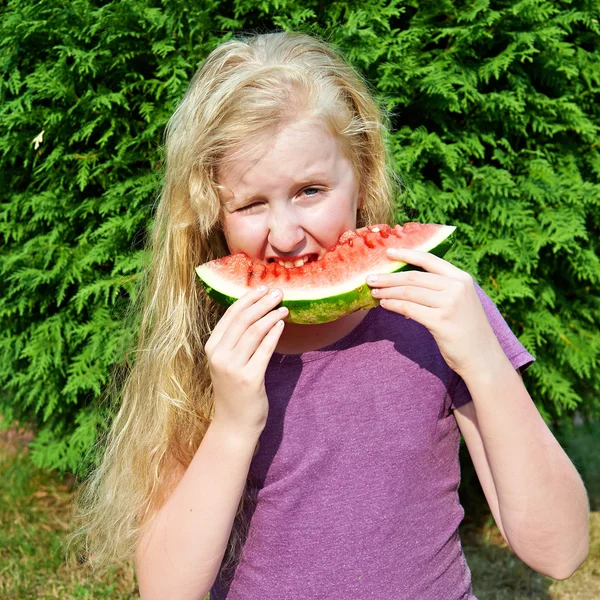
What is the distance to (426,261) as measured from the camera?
6.52 feet

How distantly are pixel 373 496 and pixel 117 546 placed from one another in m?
0.92

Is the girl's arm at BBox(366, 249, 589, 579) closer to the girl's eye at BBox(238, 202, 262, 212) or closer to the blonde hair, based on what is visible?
the girl's eye at BBox(238, 202, 262, 212)

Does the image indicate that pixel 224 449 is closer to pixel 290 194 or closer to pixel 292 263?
pixel 292 263

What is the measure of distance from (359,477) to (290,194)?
0.91 m

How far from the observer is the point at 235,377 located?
1.97 metres

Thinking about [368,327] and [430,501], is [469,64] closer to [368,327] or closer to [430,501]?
[368,327]

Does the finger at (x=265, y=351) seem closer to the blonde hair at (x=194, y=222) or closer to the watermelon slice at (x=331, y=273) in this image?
the watermelon slice at (x=331, y=273)

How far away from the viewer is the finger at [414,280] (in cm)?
193

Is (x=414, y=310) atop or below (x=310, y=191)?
below

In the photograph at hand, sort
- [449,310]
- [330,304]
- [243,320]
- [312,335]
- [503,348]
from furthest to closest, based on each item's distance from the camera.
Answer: [312,335] < [503,348] < [330,304] < [243,320] < [449,310]

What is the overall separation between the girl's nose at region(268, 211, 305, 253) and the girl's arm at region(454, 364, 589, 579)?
25.9 inches

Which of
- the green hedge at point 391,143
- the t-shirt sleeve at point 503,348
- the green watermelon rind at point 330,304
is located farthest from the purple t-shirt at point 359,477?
the green hedge at point 391,143

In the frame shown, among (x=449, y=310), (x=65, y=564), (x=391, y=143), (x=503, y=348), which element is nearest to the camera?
(x=449, y=310)

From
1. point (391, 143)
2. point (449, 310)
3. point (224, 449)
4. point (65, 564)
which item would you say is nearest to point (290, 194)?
point (449, 310)
